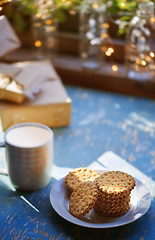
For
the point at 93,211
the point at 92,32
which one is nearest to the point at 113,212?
the point at 93,211

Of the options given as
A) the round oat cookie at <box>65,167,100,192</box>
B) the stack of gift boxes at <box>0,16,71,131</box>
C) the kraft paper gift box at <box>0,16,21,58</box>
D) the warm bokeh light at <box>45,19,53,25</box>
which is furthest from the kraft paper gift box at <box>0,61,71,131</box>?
the warm bokeh light at <box>45,19,53,25</box>

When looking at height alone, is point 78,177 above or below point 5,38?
below

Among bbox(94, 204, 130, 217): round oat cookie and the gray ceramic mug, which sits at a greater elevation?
the gray ceramic mug

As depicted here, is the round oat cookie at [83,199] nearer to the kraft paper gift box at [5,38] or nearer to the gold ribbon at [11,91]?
the gold ribbon at [11,91]

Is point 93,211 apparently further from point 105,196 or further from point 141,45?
point 141,45

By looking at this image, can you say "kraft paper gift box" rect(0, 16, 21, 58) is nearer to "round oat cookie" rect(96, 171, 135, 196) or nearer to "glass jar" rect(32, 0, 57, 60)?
"glass jar" rect(32, 0, 57, 60)

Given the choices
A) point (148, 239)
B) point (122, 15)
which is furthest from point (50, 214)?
point (122, 15)
